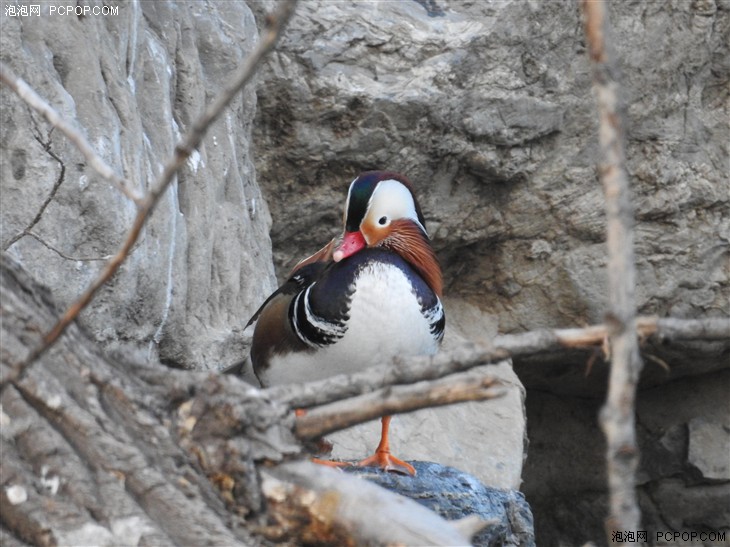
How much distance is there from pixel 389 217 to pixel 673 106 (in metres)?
1.97

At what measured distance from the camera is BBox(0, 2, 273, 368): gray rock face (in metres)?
2.34

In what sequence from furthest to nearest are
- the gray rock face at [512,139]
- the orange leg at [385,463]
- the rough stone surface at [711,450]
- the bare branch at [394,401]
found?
the rough stone surface at [711,450], the gray rock face at [512,139], the orange leg at [385,463], the bare branch at [394,401]

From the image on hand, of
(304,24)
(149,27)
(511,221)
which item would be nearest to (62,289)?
(149,27)

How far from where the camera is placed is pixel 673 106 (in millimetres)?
4273

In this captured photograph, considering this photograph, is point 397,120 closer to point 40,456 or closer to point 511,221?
point 511,221

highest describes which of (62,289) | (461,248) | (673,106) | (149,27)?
(673,106)

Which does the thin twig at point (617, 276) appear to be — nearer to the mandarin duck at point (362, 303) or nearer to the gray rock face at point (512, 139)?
the mandarin duck at point (362, 303)

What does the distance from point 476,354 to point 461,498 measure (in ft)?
3.58

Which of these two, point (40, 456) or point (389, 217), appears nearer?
point (40, 456)

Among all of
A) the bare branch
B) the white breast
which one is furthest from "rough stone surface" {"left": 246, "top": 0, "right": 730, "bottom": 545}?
the bare branch

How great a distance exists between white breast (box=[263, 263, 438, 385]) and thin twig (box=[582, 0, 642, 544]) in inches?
50.7

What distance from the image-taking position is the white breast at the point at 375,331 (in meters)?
2.38

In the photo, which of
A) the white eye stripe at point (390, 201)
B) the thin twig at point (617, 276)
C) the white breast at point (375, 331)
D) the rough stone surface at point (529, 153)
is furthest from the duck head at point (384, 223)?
the thin twig at point (617, 276)

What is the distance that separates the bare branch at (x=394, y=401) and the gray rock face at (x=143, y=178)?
669mm
